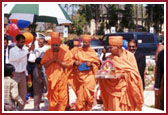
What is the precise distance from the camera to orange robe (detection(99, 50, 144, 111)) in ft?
17.5

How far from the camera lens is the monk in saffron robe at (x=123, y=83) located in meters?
5.33

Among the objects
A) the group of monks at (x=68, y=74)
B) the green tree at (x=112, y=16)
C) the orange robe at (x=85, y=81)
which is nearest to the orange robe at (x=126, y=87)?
the group of monks at (x=68, y=74)

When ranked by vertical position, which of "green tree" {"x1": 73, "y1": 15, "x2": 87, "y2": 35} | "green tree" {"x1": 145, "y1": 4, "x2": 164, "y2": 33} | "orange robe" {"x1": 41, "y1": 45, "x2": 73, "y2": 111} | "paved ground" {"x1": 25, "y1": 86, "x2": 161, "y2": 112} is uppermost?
"green tree" {"x1": 145, "y1": 4, "x2": 164, "y2": 33}

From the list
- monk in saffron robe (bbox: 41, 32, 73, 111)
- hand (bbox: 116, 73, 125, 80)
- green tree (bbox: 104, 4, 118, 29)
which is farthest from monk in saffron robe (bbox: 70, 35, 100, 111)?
green tree (bbox: 104, 4, 118, 29)

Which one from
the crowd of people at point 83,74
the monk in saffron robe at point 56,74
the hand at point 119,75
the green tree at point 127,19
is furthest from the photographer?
the green tree at point 127,19

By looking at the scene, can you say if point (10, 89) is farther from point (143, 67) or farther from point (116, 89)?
point (143, 67)

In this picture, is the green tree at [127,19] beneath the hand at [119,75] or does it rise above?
above

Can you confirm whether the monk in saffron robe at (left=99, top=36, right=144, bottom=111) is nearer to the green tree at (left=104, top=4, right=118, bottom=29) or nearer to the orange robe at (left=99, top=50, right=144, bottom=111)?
the orange robe at (left=99, top=50, right=144, bottom=111)

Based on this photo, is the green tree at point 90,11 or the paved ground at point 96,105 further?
the green tree at point 90,11

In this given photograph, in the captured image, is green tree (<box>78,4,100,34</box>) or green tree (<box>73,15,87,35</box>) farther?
green tree (<box>78,4,100,34</box>)

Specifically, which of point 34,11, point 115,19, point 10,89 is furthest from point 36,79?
point 115,19

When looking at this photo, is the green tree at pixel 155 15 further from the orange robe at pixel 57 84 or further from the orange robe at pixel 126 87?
the orange robe at pixel 126 87

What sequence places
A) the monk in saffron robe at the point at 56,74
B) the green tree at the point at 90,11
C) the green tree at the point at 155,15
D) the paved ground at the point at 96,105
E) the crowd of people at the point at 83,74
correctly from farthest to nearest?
the green tree at the point at 155,15 → the green tree at the point at 90,11 → the paved ground at the point at 96,105 → the monk in saffron robe at the point at 56,74 → the crowd of people at the point at 83,74

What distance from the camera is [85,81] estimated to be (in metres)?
6.41
